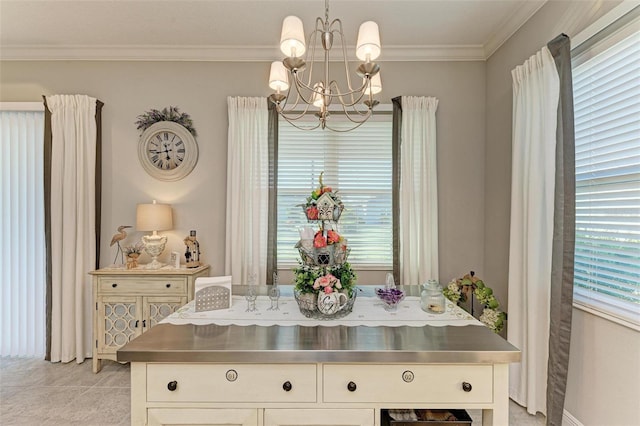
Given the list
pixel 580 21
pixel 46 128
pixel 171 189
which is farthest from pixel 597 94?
pixel 46 128

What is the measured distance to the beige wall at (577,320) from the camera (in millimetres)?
1648

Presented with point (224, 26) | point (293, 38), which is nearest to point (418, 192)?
point (293, 38)

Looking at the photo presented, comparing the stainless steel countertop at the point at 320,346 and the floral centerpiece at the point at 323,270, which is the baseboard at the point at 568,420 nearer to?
the stainless steel countertop at the point at 320,346

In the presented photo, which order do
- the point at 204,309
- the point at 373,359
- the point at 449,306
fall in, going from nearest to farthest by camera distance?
1. the point at 373,359
2. the point at 204,309
3. the point at 449,306

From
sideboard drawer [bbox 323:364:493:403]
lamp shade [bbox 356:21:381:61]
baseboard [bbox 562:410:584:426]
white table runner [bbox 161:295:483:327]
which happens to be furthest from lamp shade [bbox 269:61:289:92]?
baseboard [bbox 562:410:584:426]

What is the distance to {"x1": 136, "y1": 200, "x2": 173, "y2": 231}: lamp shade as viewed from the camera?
2.81 metres

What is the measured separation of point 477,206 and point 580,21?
159cm

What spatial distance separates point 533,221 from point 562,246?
0.28 metres

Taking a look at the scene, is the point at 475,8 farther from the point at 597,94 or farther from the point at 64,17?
the point at 64,17

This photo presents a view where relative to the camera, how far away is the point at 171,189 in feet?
10.2

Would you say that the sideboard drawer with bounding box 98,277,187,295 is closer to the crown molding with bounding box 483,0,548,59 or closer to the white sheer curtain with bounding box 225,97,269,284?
the white sheer curtain with bounding box 225,97,269,284

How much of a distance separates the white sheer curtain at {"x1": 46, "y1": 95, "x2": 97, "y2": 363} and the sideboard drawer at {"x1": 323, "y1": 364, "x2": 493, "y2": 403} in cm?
281

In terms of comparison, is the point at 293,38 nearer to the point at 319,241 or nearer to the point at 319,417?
the point at 319,241

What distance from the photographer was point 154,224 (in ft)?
9.25
